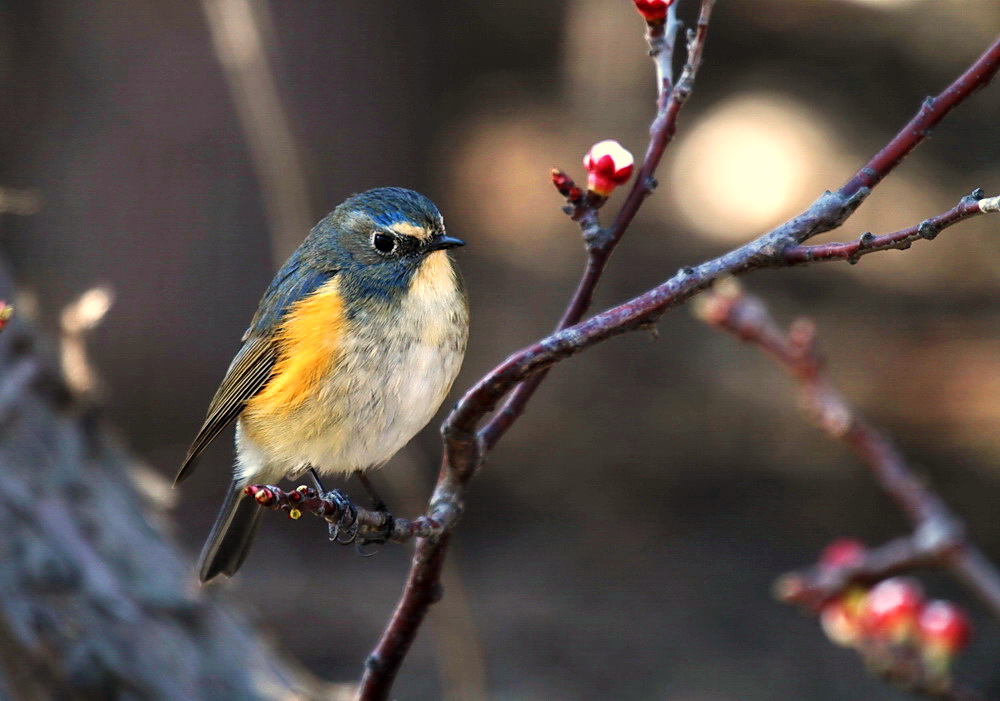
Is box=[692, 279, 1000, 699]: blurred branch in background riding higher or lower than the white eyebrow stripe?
lower

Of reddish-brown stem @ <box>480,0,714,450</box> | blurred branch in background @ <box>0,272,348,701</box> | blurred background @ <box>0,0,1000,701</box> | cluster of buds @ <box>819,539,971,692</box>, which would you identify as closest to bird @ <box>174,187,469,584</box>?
blurred branch in background @ <box>0,272,348,701</box>

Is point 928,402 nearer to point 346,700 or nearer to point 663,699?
point 663,699

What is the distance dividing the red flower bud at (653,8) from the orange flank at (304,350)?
111 cm

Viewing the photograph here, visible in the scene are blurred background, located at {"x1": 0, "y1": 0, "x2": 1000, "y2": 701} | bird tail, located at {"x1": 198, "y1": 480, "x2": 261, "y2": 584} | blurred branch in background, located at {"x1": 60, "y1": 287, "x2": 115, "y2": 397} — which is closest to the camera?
bird tail, located at {"x1": 198, "y1": 480, "x2": 261, "y2": 584}

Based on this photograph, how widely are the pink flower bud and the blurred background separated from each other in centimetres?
415

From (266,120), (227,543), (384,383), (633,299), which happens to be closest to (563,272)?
(266,120)

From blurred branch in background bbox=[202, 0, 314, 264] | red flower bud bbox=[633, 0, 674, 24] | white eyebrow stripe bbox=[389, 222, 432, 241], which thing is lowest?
red flower bud bbox=[633, 0, 674, 24]

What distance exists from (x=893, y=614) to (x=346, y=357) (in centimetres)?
138

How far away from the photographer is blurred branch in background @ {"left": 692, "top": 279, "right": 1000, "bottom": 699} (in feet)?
8.59

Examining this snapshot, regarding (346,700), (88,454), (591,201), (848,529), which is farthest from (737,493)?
(591,201)

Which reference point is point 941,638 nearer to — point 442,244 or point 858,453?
point 858,453

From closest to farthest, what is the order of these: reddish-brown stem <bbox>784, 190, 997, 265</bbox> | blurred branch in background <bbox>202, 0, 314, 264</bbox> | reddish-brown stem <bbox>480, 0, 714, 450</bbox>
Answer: reddish-brown stem <bbox>784, 190, 997, 265</bbox>
reddish-brown stem <bbox>480, 0, 714, 450</bbox>
blurred branch in background <bbox>202, 0, 314, 264</bbox>

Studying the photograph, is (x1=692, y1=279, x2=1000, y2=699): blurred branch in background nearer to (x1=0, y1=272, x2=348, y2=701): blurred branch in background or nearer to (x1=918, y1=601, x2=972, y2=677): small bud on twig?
(x1=918, y1=601, x2=972, y2=677): small bud on twig

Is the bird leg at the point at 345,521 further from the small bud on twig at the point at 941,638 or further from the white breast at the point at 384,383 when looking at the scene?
the small bud on twig at the point at 941,638
